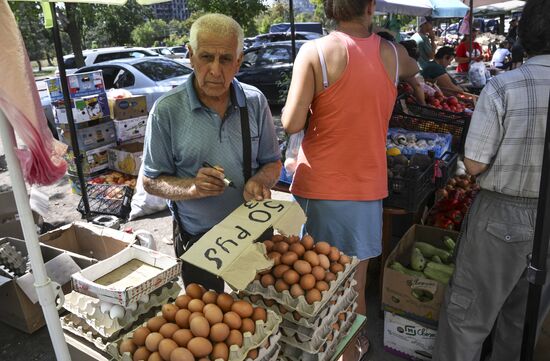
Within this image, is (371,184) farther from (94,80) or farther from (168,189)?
(94,80)

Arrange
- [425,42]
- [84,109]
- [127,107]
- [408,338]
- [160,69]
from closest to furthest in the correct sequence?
[408,338], [84,109], [127,107], [425,42], [160,69]

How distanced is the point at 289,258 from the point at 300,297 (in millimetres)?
178

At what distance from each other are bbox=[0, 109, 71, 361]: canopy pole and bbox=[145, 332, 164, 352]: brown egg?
38 centimetres

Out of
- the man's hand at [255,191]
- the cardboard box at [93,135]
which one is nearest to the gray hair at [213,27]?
the man's hand at [255,191]

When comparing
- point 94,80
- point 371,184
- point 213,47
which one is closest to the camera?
point 213,47

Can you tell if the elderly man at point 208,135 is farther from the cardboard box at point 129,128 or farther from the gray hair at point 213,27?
the cardboard box at point 129,128

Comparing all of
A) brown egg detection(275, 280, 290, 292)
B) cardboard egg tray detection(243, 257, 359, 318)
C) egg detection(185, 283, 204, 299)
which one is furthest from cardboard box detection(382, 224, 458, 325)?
egg detection(185, 283, 204, 299)

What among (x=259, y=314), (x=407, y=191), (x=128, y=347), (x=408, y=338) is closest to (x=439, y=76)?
(x=407, y=191)

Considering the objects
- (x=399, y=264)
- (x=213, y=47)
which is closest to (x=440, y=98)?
(x=399, y=264)

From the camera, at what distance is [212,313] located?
1.44 metres

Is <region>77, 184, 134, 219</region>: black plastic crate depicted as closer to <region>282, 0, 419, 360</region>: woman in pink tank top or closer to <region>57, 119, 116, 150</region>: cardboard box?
<region>57, 119, 116, 150</region>: cardboard box

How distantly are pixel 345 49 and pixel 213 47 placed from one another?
2.11 feet

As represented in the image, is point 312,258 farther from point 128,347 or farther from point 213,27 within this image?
point 213,27

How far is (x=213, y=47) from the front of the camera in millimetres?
1850
